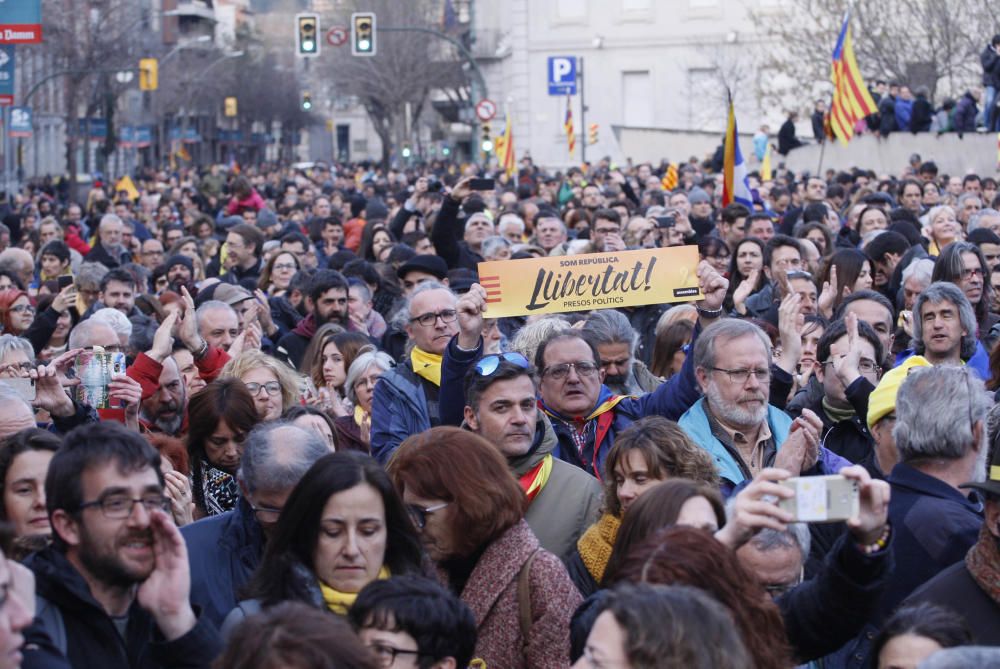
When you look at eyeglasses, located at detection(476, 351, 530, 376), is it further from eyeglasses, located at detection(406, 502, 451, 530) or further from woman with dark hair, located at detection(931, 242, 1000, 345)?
woman with dark hair, located at detection(931, 242, 1000, 345)

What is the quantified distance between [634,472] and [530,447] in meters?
0.68

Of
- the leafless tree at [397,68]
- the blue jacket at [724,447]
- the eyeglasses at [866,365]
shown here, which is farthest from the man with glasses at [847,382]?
the leafless tree at [397,68]

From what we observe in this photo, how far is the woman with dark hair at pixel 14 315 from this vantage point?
11.1 metres

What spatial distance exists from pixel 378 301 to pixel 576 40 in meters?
47.1

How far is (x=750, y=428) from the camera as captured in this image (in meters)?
6.08

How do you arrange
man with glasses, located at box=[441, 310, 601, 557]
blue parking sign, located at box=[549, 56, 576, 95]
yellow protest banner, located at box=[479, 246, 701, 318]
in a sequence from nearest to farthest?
man with glasses, located at box=[441, 310, 601, 557] → yellow protest banner, located at box=[479, 246, 701, 318] → blue parking sign, located at box=[549, 56, 576, 95]

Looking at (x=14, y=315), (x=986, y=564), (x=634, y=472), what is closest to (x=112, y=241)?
(x=14, y=315)

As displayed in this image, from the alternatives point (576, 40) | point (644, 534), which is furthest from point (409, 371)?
point (576, 40)

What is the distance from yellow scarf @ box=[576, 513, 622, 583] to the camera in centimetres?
503

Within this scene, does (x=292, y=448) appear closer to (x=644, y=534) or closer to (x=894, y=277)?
(x=644, y=534)

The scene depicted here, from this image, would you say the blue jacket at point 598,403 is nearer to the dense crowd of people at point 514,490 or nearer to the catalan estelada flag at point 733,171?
the dense crowd of people at point 514,490

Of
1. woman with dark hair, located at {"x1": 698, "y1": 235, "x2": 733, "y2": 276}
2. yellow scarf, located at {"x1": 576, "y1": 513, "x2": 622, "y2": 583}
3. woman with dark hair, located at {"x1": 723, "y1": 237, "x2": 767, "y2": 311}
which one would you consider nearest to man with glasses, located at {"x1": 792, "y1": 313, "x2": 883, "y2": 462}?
yellow scarf, located at {"x1": 576, "y1": 513, "x2": 622, "y2": 583}

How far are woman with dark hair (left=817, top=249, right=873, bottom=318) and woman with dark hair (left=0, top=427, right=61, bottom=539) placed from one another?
230 inches

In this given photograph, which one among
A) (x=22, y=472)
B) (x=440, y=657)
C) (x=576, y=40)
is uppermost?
(x=576, y=40)
